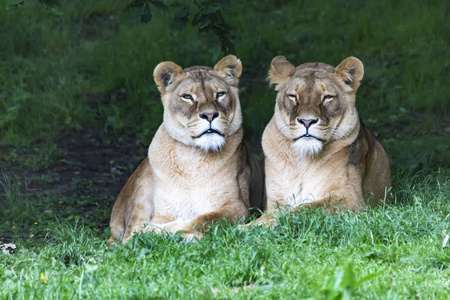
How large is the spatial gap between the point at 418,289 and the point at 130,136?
609 cm

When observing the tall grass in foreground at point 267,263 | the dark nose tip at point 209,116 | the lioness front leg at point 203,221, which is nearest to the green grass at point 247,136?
the tall grass in foreground at point 267,263

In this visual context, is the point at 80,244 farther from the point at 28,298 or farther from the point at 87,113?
the point at 87,113

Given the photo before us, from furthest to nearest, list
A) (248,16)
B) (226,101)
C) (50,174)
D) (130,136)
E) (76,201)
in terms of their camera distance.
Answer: (248,16) < (130,136) < (50,174) < (76,201) < (226,101)

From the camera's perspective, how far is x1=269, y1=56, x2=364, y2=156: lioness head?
5.91 metres

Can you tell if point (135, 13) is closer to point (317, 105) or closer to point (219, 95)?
point (219, 95)

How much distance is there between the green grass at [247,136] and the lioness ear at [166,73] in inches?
30.1

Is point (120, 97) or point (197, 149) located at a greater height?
point (197, 149)

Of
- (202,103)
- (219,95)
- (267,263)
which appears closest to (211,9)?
(219,95)

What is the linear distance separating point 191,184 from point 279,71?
3.59 feet

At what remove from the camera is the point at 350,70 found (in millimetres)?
6203

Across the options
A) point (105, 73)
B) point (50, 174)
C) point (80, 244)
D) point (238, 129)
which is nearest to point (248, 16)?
point (105, 73)

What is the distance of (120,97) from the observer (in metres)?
10.4

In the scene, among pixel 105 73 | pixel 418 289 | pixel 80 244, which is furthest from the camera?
pixel 105 73

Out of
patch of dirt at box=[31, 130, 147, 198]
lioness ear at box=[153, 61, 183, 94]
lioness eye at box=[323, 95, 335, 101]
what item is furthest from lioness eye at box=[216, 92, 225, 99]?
patch of dirt at box=[31, 130, 147, 198]
